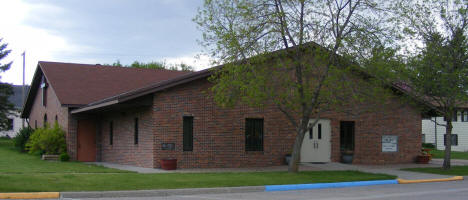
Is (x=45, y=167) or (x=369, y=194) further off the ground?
(x=45, y=167)

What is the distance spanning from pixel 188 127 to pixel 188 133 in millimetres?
242

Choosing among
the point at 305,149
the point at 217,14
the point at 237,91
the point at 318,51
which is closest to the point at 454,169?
the point at 305,149

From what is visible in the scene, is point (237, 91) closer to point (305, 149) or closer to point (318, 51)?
point (318, 51)

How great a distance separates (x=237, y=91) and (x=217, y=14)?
111 inches

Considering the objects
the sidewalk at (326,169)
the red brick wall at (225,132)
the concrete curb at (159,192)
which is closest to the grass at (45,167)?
the sidewalk at (326,169)

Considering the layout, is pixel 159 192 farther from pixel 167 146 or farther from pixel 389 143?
pixel 389 143

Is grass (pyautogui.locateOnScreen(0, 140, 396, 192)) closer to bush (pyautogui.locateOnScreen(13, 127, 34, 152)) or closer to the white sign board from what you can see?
the white sign board

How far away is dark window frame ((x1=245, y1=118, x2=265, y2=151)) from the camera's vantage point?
2247 centimetres

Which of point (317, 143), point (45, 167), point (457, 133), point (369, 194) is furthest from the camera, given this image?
point (457, 133)

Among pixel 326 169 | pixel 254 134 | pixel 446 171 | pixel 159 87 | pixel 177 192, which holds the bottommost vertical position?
pixel 446 171

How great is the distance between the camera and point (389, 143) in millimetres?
25953

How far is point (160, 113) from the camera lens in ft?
66.8

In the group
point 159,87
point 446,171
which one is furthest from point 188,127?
point 446,171

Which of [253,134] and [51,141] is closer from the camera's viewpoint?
[253,134]
